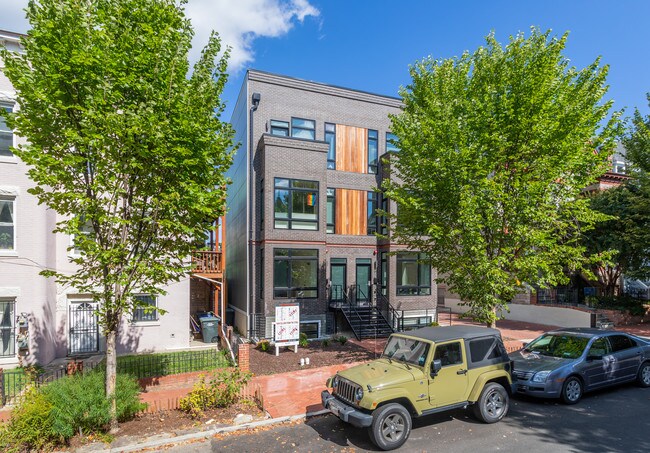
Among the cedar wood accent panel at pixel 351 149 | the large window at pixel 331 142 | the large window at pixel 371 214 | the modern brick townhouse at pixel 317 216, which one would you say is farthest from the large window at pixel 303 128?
the large window at pixel 371 214

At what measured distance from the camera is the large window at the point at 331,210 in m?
19.5

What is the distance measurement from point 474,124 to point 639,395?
28.6 feet

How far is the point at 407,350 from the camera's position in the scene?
8.60 m

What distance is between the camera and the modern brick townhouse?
17.6 metres

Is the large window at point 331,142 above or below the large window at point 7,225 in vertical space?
above

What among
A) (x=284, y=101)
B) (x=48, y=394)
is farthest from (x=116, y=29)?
(x=284, y=101)

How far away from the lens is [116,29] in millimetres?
8023

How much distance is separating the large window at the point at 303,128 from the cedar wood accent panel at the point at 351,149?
1349 mm

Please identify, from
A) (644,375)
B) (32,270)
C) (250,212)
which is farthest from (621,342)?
(32,270)

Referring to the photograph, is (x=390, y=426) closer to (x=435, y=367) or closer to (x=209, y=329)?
(x=435, y=367)

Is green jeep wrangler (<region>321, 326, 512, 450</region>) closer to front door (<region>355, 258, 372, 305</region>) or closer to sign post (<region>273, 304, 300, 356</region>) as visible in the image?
sign post (<region>273, 304, 300, 356</region>)

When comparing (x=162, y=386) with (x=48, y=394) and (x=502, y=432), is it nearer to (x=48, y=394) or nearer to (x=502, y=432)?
(x=48, y=394)

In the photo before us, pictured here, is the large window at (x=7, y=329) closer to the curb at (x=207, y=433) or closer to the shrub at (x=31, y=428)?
the shrub at (x=31, y=428)

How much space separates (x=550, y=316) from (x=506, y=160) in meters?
16.1
